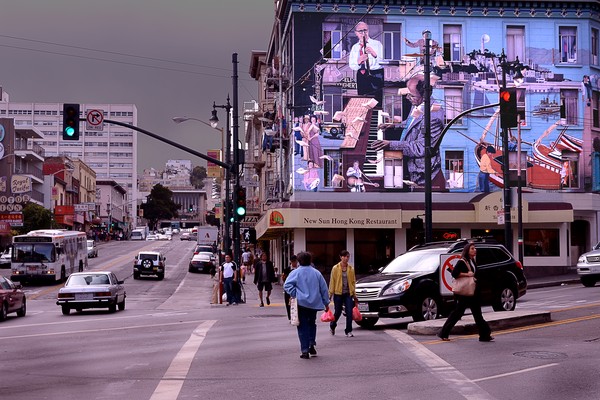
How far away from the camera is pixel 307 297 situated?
14312 mm

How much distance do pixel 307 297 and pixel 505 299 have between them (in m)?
9.19

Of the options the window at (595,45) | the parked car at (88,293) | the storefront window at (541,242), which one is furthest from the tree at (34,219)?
the parked car at (88,293)

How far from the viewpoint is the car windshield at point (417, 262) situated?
20750 millimetres

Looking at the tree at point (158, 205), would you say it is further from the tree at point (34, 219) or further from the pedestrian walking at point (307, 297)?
the pedestrian walking at point (307, 297)

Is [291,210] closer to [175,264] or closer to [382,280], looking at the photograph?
[382,280]

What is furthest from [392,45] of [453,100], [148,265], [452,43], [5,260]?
[5,260]

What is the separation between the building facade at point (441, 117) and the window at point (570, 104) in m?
0.06

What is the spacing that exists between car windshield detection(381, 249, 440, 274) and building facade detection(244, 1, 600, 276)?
2285 centimetres

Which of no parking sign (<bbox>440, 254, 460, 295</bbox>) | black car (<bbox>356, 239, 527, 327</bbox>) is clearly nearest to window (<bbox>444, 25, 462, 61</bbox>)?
black car (<bbox>356, 239, 527, 327</bbox>)

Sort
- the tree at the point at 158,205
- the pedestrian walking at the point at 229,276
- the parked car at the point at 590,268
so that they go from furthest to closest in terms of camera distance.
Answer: the tree at the point at 158,205 < the parked car at the point at 590,268 < the pedestrian walking at the point at 229,276

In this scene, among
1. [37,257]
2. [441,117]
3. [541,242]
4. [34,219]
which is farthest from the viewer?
[34,219]

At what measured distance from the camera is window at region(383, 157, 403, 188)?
45688 millimetres

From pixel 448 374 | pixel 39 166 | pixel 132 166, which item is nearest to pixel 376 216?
pixel 448 374

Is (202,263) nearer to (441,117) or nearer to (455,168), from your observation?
(455,168)
